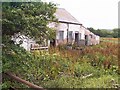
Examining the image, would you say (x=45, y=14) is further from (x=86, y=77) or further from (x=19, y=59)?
(x=86, y=77)

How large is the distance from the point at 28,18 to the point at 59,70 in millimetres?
3418

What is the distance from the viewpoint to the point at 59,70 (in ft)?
24.3

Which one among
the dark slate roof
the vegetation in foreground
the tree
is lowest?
the vegetation in foreground

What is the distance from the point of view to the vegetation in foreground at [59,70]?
4.39m

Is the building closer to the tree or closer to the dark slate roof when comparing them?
the dark slate roof

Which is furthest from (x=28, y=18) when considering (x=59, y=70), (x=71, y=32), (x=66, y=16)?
(x=66, y=16)

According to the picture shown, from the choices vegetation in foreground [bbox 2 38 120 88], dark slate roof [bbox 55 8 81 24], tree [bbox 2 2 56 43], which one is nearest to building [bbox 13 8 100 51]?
dark slate roof [bbox 55 8 81 24]

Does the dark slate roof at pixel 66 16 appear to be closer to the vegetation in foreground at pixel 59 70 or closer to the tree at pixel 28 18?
the vegetation in foreground at pixel 59 70

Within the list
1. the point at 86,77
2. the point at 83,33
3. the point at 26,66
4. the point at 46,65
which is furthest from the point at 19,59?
the point at 83,33

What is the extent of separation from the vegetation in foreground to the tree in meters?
0.33

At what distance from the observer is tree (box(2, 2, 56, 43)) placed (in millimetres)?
4180

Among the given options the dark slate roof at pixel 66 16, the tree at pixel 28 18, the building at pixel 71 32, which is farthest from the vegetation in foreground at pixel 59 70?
the dark slate roof at pixel 66 16

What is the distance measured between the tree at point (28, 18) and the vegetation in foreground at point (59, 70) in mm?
328

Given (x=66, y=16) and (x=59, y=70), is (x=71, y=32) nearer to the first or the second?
(x=66, y=16)
